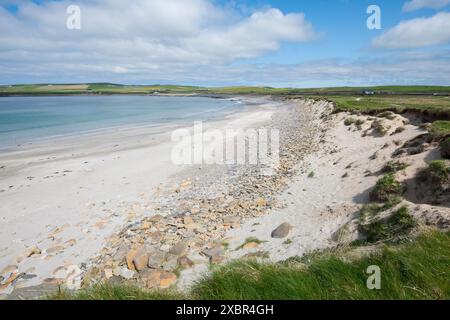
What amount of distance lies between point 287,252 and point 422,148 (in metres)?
8.79

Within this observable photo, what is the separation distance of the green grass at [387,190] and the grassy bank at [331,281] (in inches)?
192

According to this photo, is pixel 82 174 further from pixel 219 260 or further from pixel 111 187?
pixel 219 260

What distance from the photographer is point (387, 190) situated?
9703 millimetres

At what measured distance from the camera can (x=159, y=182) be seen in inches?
643

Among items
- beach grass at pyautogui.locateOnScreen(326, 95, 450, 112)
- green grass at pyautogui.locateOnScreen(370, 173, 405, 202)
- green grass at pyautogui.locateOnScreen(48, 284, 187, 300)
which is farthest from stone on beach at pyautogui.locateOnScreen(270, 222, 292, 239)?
beach grass at pyautogui.locateOnScreen(326, 95, 450, 112)

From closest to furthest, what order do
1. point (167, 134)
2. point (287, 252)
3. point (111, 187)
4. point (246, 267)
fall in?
point (246, 267)
point (287, 252)
point (111, 187)
point (167, 134)

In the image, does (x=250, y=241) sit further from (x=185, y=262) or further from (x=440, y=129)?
(x=440, y=129)

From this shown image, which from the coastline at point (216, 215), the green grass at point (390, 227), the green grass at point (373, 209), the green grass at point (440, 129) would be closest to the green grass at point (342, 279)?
the coastline at point (216, 215)

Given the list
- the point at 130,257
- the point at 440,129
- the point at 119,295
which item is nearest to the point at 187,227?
the point at 130,257

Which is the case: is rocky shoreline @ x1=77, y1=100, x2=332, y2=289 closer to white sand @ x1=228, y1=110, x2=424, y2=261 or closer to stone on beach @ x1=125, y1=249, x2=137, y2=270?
stone on beach @ x1=125, y1=249, x2=137, y2=270

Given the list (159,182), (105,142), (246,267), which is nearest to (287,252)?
(246,267)

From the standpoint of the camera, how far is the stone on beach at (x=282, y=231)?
9289 mm

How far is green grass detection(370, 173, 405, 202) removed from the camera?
9516 mm

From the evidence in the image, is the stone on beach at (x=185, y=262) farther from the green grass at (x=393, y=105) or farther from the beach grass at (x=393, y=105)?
the beach grass at (x=393, y=105)
